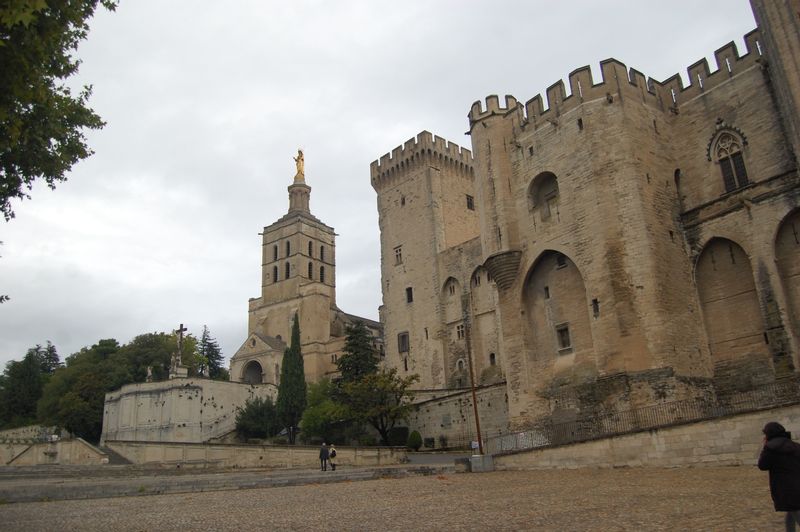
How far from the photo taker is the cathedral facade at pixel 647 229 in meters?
21.5

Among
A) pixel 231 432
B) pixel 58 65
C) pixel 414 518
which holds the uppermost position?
pixel 58 65

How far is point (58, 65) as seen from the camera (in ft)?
28.9

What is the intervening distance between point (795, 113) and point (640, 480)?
45.4 ft

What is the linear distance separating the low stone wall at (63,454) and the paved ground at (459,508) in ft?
64.9

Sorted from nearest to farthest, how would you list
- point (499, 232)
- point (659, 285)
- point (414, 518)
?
point (414, 518) < point (659, 285) < point (499, 232)

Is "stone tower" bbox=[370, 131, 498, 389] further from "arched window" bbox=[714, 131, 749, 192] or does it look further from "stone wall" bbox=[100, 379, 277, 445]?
"arched window" bbox=[714, 131, 749, 192]

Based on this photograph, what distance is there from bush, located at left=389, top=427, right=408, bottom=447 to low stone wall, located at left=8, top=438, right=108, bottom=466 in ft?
47.6

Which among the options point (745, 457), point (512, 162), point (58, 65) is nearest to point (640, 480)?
point (745, 457)

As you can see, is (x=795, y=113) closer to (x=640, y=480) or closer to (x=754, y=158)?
(x=754, y=158)

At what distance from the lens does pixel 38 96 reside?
7852mm

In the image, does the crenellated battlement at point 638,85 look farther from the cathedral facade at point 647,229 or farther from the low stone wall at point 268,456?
the low stone wall at point 268,456

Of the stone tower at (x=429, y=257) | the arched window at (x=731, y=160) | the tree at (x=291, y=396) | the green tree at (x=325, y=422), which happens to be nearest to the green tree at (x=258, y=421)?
the tree at (x=291, y=396)

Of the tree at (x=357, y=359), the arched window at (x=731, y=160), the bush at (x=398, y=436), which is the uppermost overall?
the arched window at (x=731, y=160)

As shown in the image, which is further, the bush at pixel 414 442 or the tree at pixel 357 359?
the tree at pixel 357 359
